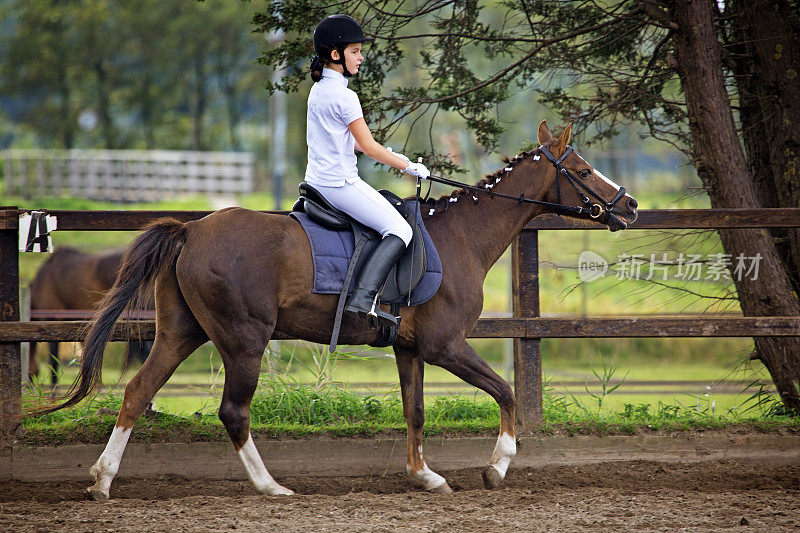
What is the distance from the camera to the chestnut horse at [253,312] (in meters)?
4.43

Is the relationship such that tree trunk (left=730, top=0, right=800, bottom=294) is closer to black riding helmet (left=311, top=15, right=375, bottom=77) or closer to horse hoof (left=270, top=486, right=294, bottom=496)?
black riding helmet (left=311, top=15, right=375, bottom=77)

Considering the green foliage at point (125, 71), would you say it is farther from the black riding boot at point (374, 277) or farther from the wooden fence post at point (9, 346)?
the black riding boot at point (374, 277)

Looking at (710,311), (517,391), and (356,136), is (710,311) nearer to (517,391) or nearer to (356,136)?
(517,391)

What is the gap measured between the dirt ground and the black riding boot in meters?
1.09

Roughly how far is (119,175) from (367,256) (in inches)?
1072

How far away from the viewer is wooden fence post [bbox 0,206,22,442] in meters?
5.21

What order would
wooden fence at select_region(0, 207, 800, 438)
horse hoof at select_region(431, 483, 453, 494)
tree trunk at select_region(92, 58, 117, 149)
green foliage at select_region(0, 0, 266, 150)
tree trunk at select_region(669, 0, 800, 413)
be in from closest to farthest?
horse hoof at select_region(431, 483, 453, 494), wooden fence at select_region(0, 207, 800, 438), tree trunk at select_region(669, 0, 800, 413), green foliage at select_region(0, 0, 266, 150), tree trunk at select_region(92, 58, 117, 149)

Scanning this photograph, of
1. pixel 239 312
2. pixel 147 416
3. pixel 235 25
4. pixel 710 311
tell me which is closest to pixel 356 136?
pixel 239 312

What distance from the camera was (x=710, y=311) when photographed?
6.95 metres

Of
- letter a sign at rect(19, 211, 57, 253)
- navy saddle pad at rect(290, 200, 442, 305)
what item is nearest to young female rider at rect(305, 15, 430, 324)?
navy saddle pad at rect(290, 200, 442, 305)

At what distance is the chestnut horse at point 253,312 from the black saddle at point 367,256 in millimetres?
116

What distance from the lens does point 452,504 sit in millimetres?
4309

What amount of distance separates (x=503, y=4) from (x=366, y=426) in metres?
3.86

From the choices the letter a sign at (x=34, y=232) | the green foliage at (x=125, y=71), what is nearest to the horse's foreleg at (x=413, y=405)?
the letter a sign at (x=34, y=232)
